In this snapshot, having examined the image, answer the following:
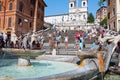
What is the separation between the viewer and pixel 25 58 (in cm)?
883

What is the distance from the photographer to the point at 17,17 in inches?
1789

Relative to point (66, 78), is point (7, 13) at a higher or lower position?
higher

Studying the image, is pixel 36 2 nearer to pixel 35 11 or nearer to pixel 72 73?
pixel 35 11

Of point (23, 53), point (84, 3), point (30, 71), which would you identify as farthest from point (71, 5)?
point (30, 71)

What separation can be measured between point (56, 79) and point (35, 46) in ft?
47.8

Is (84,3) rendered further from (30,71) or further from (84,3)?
(30,71)

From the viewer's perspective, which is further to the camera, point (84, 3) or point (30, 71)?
point (84, 3)

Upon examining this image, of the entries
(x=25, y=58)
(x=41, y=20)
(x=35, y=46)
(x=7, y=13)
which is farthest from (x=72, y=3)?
(x=25, y=58)

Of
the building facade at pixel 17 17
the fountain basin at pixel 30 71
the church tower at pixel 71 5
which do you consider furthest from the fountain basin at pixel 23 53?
the church tower at pixel 71 5

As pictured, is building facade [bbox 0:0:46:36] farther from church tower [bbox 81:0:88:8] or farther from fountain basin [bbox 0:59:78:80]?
church tower [bbox 81:0:88:8]

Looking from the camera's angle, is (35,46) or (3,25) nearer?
(35,46)

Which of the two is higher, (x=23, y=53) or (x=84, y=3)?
(x=84, y=3)

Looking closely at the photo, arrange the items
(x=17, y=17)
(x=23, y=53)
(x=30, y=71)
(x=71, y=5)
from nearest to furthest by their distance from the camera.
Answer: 1. (x=30, y=71)
2. (x=23, y=53)
3. (x=17, y=17)
4. (x=71, y=5)

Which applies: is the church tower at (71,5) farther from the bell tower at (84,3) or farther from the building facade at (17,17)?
the building facade at (17,17)
